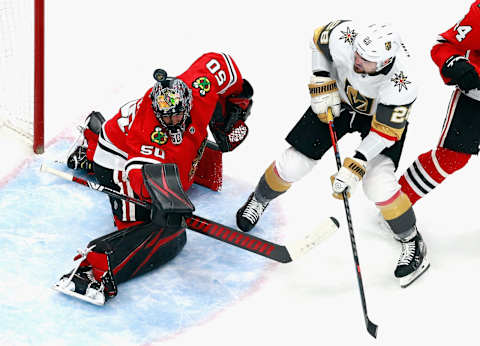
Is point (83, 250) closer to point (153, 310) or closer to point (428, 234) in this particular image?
point (153, 310)

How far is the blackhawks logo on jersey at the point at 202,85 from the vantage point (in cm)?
370

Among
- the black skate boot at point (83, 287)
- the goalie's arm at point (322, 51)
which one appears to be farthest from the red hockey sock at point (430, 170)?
the black skate boot at point (83, 287)

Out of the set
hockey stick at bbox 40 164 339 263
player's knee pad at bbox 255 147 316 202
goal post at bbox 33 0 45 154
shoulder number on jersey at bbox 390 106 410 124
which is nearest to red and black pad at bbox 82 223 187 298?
hockey stick at bbox 40 164 339 263

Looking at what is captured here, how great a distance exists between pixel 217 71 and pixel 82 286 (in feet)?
3.76

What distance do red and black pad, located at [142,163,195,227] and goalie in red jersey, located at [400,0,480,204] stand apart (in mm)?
1173

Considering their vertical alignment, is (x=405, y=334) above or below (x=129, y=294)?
above

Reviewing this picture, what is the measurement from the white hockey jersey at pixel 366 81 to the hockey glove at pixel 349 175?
153mm

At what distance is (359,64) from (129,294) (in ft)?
4.31

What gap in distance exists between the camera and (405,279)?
3.56 meters

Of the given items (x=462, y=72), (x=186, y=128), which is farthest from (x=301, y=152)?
(x=462, y=72)

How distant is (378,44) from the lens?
318 centimetres

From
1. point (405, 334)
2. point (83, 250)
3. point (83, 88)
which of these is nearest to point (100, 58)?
point (83, 88)

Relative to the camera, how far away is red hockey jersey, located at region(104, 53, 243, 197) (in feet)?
11.4

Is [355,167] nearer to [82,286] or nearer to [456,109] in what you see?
[456,109]
